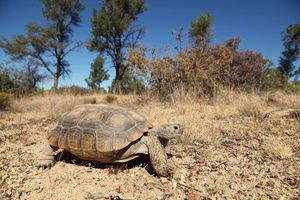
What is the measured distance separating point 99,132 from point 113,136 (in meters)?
0.17

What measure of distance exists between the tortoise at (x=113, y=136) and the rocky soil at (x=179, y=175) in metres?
0.19

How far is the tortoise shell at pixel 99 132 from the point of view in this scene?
225cm

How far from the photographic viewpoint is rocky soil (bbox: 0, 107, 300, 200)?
2023 millimetres

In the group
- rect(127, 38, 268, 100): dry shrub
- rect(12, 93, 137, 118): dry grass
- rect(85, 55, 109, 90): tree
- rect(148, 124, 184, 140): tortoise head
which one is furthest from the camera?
rect(85, 55, 109, 90): tree

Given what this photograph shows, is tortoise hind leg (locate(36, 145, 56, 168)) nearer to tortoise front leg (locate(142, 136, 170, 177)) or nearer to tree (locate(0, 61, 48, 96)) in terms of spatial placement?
Answer: tortoise front leg (locate(142, 136, 170, 177))

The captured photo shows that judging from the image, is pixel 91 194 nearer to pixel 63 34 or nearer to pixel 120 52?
pixel 120 52

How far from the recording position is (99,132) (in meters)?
2.31

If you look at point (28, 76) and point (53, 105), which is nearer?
point (53, 105)

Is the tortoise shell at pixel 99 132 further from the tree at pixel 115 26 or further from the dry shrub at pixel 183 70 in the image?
the tree at pixel 115 26

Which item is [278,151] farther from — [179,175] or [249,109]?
[249,109]

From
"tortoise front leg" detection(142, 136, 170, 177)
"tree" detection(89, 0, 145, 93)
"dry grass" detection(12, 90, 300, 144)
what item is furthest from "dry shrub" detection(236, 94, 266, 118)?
"tree" detection(89, 0, 145, 93)

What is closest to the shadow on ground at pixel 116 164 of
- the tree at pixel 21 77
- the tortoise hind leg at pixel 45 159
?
the tortoise hind leg at pixel 45 159

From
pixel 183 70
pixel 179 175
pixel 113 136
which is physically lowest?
pixel 179 175

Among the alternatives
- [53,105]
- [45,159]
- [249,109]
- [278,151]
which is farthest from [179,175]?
[53,105]
